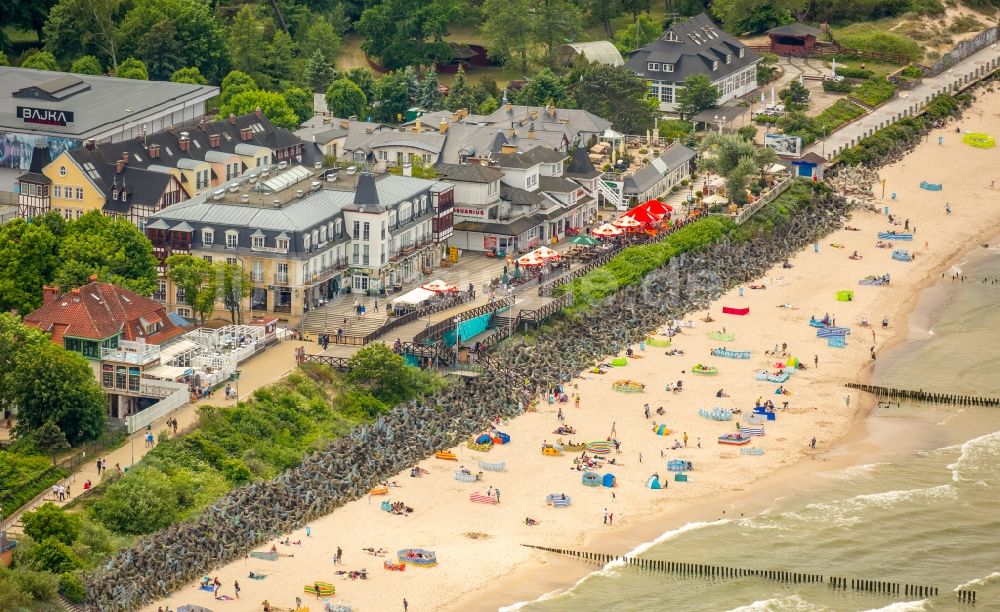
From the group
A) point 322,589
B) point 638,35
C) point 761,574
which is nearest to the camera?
point 322,589

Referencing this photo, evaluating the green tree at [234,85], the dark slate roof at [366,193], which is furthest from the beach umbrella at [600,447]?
the green tree at [234,85]

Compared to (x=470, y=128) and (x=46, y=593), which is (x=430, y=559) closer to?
(x=46, y=593)

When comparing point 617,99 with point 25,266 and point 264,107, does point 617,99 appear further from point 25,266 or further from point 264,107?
point 25,266

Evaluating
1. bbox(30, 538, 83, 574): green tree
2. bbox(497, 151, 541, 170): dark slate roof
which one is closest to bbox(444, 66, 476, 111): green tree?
bbox(497, 151, 541, 170): dark slate roof

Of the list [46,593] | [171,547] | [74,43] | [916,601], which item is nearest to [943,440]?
[916,601]

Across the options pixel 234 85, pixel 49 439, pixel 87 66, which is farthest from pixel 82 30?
pixel 49 439

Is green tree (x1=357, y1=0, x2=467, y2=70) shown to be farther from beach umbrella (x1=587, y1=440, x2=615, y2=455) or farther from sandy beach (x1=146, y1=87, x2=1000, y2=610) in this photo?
beach umbrella (x1=587, y1=440, x2=615, y2=455)

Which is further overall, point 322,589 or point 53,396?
point 53,396
